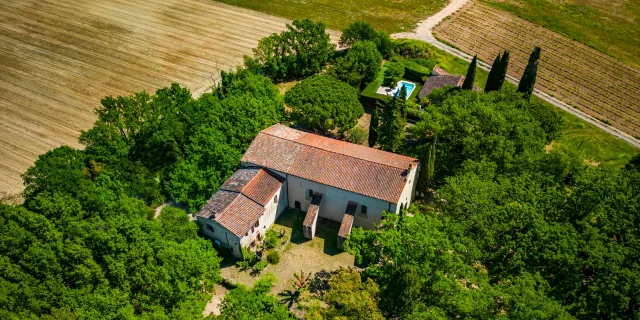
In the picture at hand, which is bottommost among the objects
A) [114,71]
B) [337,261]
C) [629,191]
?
[337,261]

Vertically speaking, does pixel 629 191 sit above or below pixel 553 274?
above

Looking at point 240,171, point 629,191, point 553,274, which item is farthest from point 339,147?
point 629,191

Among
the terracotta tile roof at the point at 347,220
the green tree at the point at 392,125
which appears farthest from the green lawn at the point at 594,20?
the terracotta tile roof at the point at 347,220

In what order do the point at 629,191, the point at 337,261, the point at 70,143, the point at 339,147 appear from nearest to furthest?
the point at 629,191
the point at 337,261
the point at 339,147
the point at 70,143

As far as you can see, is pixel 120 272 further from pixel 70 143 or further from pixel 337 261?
pixel 70 143

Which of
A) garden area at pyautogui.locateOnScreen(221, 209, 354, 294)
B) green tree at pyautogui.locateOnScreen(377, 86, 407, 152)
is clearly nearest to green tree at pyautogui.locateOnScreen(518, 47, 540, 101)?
green tree at pyautogui.locateOnScreen(377, 86, 407, 152)
